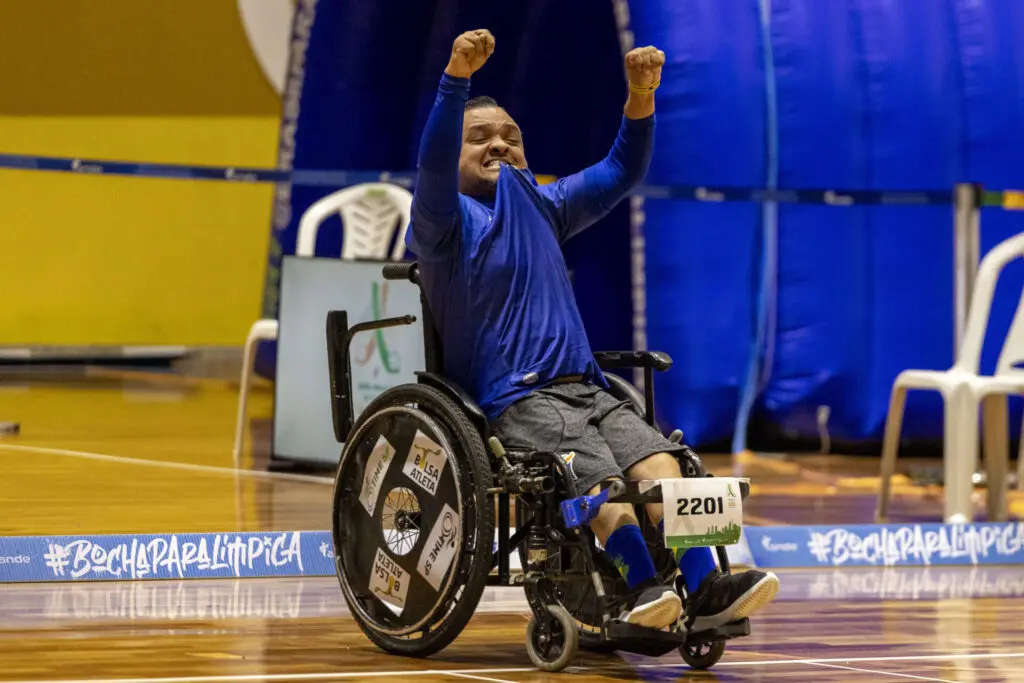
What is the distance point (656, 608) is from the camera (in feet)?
10.5

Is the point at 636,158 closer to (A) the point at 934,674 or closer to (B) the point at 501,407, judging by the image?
(B) the point at 501,407

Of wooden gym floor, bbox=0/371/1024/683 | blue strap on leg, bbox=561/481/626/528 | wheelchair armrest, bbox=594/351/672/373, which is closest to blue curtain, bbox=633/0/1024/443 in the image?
wooden gym floor, bbox=0/371/1024/683

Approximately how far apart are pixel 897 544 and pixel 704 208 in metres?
2.13

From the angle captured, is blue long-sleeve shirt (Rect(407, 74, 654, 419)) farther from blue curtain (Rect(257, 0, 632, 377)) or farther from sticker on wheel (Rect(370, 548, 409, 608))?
blue curtain (Rect(257, 0, 632, 377))

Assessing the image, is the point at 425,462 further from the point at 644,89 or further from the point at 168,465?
the point at 168,465

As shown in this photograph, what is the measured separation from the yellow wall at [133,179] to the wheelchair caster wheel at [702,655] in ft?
24.0

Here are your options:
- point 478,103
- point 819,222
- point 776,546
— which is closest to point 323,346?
point 776,546

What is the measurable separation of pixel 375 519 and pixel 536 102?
15.5 ft

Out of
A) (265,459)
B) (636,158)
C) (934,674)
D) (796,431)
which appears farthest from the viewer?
A: (796,431)

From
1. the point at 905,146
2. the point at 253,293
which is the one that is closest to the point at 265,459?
the point at 905,146

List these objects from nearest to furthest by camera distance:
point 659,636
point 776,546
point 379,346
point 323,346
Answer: point 659,636
point 776,546
point 379,346
point 323,346

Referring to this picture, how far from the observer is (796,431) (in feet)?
24.3

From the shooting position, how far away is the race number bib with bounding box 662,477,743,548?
3.25 meters

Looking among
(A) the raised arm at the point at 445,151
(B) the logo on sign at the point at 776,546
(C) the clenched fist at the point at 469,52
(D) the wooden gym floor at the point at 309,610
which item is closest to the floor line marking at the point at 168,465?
(D) the wooden gym floor at the point at 309,610
